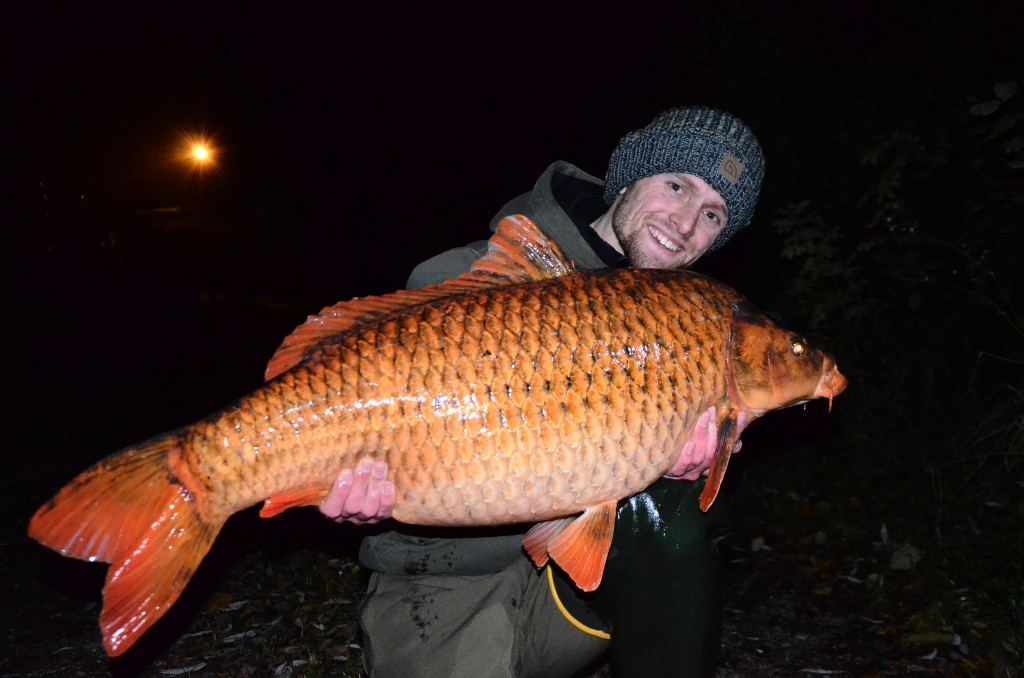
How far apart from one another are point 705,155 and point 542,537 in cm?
145

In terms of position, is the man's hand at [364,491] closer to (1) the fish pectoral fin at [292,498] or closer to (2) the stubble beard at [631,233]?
(1) the fish pectoral fin at [292,498]

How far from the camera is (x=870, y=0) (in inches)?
188

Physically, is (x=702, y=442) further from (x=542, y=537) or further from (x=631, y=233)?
(x=631, y=233)

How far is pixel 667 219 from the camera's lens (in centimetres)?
248

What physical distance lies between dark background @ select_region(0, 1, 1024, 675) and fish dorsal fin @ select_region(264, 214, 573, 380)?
2.39 metres

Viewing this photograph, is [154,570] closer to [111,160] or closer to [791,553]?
[791,553]

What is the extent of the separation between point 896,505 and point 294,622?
10.0 ft

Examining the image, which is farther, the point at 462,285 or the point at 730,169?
the point at 730,169

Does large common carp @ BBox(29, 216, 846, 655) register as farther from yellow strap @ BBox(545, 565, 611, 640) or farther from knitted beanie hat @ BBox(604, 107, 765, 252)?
knitted beanie hat @ BBox(604, 107, 765, 252)

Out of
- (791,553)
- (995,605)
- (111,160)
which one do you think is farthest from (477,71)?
(995,605)

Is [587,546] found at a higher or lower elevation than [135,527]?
lower

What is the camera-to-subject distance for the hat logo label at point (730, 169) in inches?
100

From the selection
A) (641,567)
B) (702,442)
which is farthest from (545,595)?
(702,442)

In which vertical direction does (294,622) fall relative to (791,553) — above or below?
above
